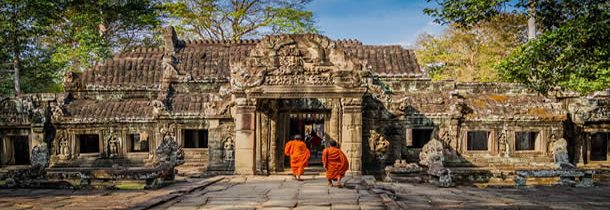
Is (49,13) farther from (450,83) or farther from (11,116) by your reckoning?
(450,83)

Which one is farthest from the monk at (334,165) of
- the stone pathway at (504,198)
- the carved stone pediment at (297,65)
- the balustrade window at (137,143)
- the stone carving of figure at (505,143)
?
the balustrade window at (137,143)

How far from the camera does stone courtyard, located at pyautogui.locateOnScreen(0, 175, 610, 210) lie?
9.18m

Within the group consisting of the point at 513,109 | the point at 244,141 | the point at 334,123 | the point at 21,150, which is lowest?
the point at 21,150

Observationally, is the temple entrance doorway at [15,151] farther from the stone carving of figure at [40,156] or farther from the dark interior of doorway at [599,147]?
the dark interior of doorway at [599,147]

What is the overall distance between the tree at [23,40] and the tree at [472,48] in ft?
74.5

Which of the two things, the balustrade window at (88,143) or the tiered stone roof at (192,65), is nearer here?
the balustrade window at (88,143)

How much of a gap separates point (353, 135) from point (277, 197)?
4970 millimetres

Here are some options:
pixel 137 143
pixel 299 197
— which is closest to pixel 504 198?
pixel 299 197

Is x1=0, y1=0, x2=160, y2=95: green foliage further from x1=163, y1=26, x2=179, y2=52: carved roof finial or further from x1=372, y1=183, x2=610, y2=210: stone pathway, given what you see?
x1=372, y1=183, x2=610, y2=210: stone pathway

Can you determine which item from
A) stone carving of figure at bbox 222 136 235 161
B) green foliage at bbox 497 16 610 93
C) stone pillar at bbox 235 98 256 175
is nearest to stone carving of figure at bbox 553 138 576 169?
green foliage at bbox 497 16 610 93

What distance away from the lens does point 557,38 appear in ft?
31.8

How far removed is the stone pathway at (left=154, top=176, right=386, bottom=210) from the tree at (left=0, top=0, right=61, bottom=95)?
47.3 ft

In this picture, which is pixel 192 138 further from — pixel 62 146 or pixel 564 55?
pixel 564 55

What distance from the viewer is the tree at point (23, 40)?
73.3 feet
